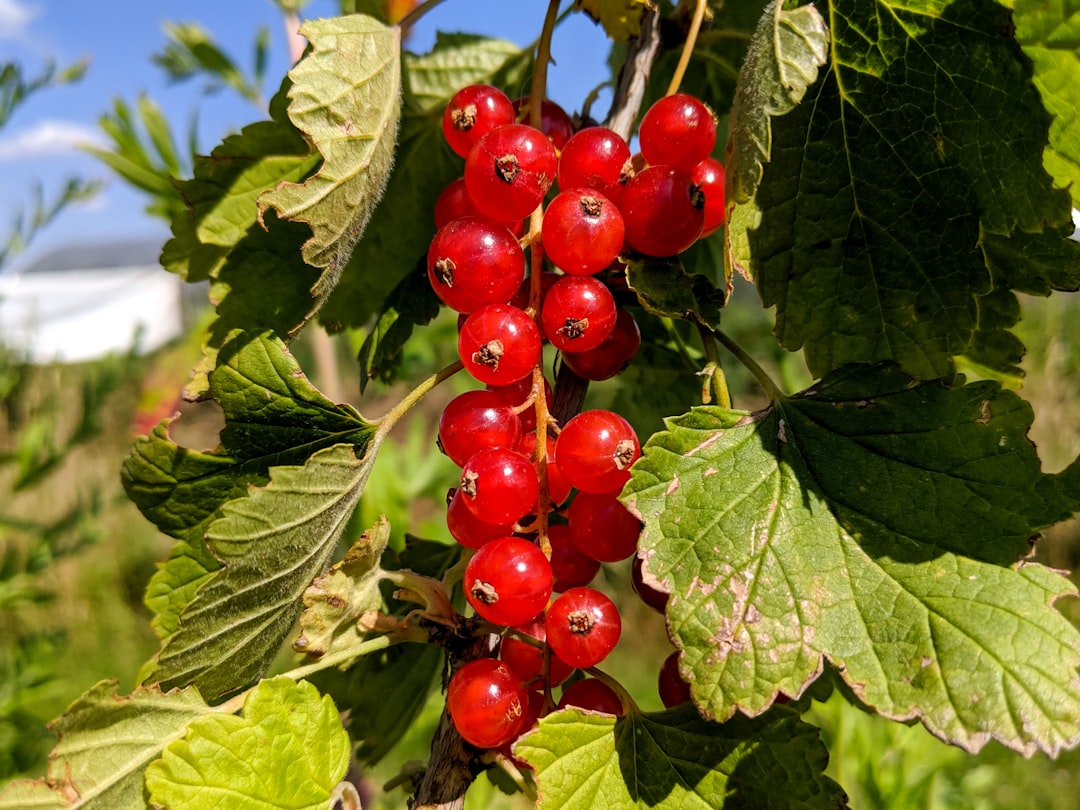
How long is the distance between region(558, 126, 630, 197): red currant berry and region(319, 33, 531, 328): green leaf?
0.26m

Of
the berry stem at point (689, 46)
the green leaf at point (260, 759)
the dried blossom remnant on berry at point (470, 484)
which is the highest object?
the berry stem at point (689, 46)

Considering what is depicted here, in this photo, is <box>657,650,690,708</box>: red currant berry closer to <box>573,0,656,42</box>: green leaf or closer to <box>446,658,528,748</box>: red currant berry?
<box>446,658,528,748</box>: red currant berry

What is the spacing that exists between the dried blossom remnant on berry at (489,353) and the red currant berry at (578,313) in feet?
0.16

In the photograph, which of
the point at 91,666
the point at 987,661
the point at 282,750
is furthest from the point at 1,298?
the point at 91,666

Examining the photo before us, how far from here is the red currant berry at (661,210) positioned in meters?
0.62

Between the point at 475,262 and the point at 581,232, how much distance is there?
0.08 m

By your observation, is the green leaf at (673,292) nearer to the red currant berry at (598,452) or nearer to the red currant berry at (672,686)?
the red currant berry at (598,452)

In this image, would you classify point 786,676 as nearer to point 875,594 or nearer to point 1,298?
point 875,594

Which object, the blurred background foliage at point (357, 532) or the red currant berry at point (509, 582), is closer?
the red currant berry at point (509, 582)

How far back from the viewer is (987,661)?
516 mm

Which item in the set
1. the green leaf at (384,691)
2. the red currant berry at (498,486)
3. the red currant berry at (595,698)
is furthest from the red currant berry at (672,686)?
the green leaf at (384,691)

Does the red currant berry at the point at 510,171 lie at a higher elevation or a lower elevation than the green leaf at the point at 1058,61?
lower

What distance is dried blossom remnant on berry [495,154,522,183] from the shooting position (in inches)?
24.1

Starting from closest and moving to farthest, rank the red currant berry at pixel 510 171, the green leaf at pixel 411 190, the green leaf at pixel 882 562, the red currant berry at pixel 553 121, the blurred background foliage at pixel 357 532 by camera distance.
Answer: the green leaf at pixel 882 562 → the red currant berry at pixel 510 171 → the red currant berry at pixel 553 121 → the green leaf at pixel 411 190 → the blurred background foliage at pixel 357 532
